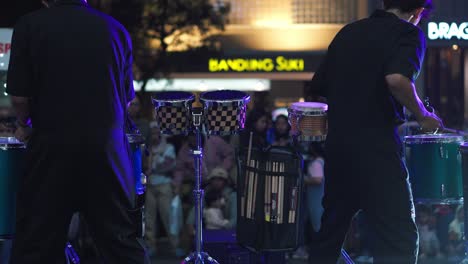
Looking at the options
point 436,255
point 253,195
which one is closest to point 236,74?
point 436,255

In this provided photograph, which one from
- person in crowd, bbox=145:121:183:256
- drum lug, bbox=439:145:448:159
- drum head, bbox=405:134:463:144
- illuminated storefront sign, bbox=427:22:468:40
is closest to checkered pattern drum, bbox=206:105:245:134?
drum head, bbox=405:134:463:144

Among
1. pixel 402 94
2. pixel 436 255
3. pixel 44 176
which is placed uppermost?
pixel 402 94

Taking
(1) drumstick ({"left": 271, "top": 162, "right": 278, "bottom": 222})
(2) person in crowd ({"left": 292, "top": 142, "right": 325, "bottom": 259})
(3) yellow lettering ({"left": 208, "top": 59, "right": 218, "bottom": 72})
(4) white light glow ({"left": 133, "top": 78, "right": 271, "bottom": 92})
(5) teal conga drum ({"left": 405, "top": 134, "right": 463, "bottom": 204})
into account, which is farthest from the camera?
(4) white light glow ({"left": 133, "top": 78, "right": 271, "bottom": 92})

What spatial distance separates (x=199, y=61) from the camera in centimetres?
1761

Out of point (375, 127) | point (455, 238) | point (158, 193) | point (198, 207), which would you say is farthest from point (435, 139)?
point (158, 193)

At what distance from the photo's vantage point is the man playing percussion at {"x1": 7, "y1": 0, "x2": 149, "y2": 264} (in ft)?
14.9

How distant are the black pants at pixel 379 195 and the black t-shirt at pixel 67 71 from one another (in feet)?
4.28

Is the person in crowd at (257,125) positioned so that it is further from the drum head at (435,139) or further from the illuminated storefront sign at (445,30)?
the drum head at (435,139)

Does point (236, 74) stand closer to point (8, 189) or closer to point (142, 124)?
point (142, 124)

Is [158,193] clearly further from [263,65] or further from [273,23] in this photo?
[273,23]

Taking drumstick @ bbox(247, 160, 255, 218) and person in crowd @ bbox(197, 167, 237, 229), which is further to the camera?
person in crowd @ bbox(197, 167, 237, 229)

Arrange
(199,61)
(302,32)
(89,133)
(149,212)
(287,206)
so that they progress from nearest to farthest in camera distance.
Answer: (89,133) < (287,206) < (149,212) < (199,61) < (302,32)

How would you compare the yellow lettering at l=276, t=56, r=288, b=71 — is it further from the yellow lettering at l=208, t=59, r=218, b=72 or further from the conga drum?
the conga drum

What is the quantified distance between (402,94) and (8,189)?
253 cm
